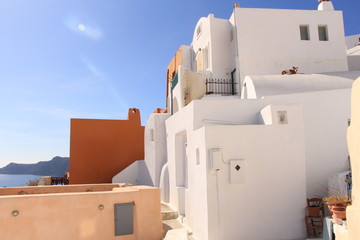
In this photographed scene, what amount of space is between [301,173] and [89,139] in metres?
12.0

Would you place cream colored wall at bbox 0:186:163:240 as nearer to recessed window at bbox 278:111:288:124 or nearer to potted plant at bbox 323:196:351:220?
recessed window at bbox 278:111:288:124

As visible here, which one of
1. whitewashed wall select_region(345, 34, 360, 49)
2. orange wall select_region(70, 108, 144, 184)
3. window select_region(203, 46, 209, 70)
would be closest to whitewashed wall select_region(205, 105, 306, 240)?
window select_region(203, 46, 209, 70)

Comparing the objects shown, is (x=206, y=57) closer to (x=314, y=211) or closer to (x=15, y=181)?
(x=314, y=211)

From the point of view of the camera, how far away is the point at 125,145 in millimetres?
17500

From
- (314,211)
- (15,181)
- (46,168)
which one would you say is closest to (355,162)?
(314,211)

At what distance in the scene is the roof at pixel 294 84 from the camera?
374 inches

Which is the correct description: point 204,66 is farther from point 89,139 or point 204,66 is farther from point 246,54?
point 89,139

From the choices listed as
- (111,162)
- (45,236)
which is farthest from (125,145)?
(45,236)

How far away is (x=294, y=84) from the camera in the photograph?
9891 millimetres

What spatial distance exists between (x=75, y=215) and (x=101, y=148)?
1039cm

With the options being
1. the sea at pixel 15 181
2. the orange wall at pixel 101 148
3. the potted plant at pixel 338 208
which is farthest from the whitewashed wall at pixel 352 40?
the sea at pixel 15 181

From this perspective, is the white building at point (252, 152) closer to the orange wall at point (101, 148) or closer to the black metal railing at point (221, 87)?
the black metal railing at point (221, 87)

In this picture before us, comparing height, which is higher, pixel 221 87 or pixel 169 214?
pixel 221 87

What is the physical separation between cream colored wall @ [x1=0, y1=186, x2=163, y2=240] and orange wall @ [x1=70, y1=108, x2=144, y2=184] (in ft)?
32.6
